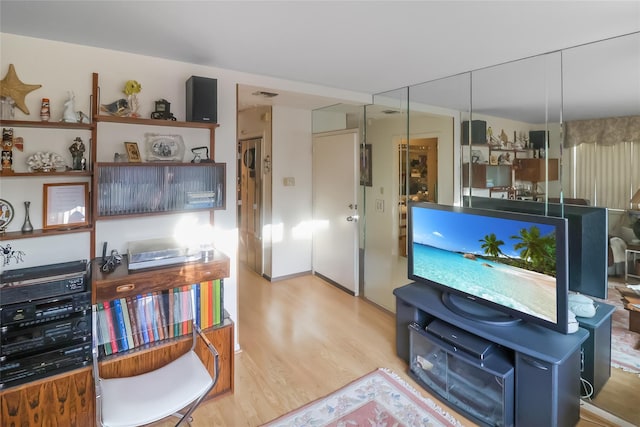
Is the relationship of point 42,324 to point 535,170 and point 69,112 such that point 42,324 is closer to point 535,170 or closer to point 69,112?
point 69,112

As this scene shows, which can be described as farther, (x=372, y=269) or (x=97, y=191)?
(x=372, y=269)

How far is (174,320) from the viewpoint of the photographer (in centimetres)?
214

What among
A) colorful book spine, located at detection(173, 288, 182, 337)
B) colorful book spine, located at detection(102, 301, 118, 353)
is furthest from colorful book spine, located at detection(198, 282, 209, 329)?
colorful book spine, located at detection(102, 301, 118, 353)

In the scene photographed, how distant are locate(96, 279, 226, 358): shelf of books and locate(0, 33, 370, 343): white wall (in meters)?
0.46

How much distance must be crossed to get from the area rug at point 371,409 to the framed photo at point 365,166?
208 centimetres

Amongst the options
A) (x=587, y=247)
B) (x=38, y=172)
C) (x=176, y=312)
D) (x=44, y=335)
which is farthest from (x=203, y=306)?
(x=587, y=247)

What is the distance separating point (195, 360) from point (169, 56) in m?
2.00

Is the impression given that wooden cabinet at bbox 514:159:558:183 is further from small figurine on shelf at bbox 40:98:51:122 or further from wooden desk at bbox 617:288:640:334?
small figurine on shelf at bbox 40:98:51:122

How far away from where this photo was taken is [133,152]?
2.24 meters

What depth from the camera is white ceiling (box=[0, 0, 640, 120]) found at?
5.38ft

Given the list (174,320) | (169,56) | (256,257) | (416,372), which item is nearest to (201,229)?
(174,320)

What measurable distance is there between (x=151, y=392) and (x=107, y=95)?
1827 millimetres

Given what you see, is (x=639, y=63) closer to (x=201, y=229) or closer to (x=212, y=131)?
(x=212, y=131)

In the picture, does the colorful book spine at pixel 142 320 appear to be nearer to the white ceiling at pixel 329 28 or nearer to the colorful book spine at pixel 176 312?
the colorful book spine at pixel 176 312
